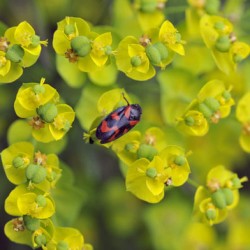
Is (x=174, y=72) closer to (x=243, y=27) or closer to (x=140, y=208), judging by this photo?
(x=243, y=27)

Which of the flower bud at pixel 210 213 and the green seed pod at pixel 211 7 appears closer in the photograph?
the flower bud at pixel 210 213

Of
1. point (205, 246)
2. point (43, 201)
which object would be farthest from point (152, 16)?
point (205, 246)

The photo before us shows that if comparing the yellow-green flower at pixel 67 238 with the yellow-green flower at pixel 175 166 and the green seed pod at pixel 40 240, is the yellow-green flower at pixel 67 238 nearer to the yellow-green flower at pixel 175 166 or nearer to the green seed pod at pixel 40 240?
the green seed pod at pixel 40 240

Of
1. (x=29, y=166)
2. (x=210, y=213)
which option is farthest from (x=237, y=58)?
(x=29, y=166)

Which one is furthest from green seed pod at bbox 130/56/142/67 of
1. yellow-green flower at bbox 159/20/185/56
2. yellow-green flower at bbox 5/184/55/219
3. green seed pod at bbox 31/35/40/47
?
yellow-green flower at bbox 5/184/55/219

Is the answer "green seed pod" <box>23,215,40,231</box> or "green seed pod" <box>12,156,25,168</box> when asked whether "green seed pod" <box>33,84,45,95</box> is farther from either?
"green seed pod" <box>23,215,40,231</box>

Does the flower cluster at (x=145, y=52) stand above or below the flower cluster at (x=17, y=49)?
below

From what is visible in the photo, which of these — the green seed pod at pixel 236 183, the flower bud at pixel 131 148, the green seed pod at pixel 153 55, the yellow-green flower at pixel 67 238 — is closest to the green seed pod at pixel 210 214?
the green seed pod at pixel 236 183
